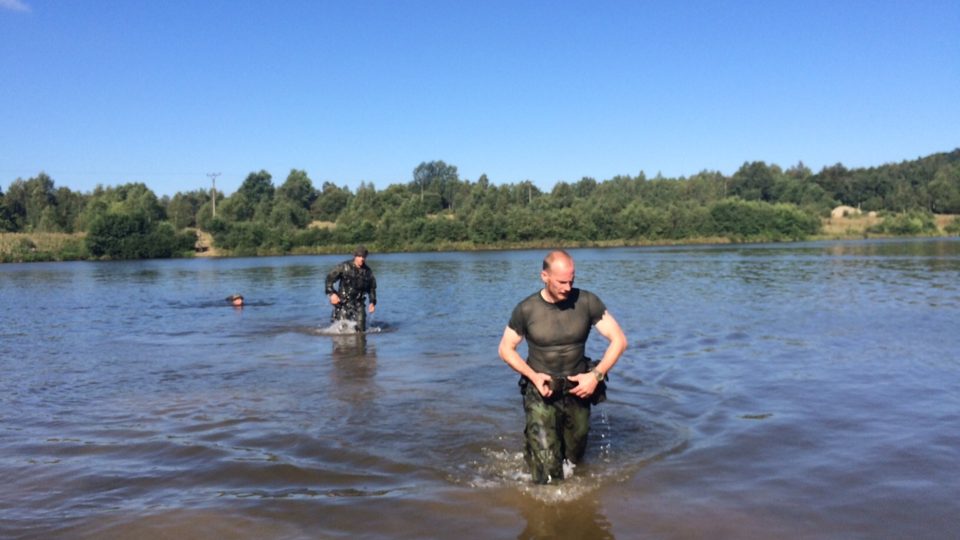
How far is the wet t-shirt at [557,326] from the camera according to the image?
284 inches

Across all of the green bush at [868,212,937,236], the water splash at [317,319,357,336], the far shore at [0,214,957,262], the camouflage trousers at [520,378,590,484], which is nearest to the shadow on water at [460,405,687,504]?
the camouflage trousers at [520,378,590,484]

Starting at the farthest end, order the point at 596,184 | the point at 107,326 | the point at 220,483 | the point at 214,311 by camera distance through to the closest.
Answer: the point at 596,184, the point at 214,311, the point at 107,326, the point at 220,483

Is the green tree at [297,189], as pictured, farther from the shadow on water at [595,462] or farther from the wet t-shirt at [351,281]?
the shadow on water at [595,462]

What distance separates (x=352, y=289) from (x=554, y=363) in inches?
467

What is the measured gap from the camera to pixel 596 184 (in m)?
175

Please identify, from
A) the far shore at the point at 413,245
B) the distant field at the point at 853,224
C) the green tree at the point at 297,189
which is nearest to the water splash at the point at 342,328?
the far shore at the point at 413,245

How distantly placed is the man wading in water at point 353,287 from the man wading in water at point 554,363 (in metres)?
10.7

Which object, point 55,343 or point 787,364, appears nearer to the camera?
point 787,364

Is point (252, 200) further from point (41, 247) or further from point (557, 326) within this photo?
point (557, 326)

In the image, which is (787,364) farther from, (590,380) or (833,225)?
(833,225)

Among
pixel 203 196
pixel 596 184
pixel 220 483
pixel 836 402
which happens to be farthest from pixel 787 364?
pixel 596 184

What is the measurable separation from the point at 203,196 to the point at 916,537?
16009 centimetres

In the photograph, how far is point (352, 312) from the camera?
1931 cm

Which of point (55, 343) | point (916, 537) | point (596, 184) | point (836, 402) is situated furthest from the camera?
point (596, 184)
